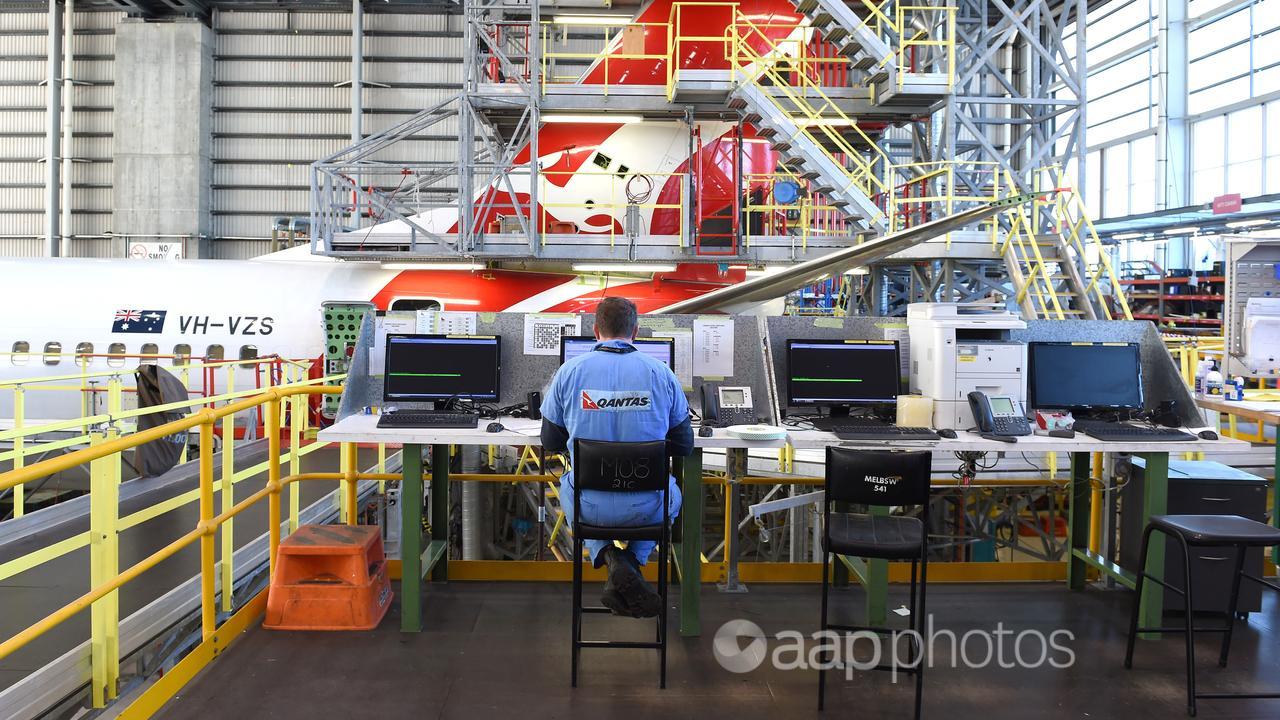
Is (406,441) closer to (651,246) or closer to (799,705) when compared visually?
(799,705)

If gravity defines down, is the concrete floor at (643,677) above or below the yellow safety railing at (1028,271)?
below

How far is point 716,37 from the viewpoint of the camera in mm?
13773

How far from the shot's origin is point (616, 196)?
13570mm

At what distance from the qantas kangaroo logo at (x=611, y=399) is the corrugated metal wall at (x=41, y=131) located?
2733 cm

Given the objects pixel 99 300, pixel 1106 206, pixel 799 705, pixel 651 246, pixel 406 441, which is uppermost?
pixel 1106 206

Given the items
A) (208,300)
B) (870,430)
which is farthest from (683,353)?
(208,300)

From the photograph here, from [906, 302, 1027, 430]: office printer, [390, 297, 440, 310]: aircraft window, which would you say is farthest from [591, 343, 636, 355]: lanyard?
[390, 297, 440, 310]: aircraft window

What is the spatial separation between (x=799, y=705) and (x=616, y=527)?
4.08 ft

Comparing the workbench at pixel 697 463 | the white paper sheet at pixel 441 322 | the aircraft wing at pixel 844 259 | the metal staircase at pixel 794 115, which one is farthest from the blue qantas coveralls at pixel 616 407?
the metal staircase at pixel 794 115

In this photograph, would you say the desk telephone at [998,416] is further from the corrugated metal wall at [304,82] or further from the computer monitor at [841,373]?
the corrugated metal wall at [304,82]

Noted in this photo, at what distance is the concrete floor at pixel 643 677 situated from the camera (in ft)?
→ 12.8

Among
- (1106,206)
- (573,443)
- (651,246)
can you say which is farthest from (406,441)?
(1106,206)

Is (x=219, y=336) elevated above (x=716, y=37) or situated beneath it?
situated beneath

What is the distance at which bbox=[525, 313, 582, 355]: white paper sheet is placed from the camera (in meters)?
5.75
